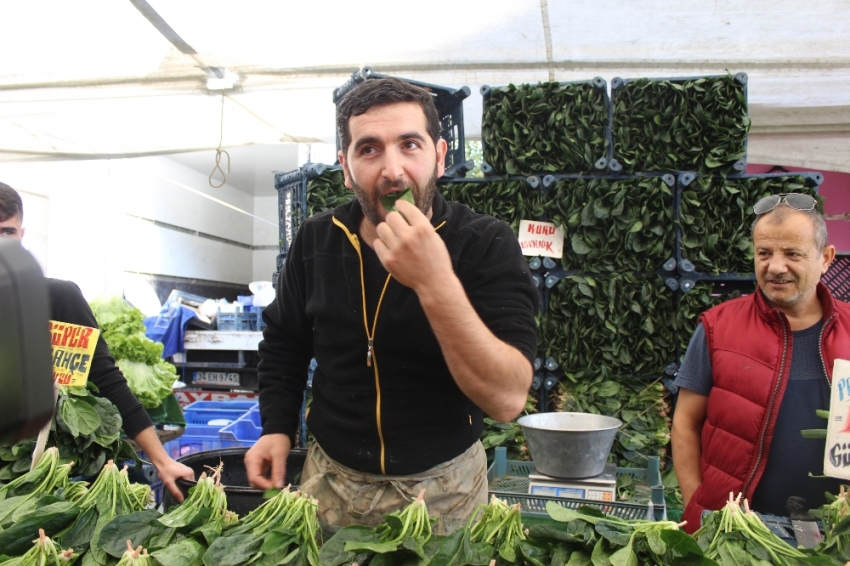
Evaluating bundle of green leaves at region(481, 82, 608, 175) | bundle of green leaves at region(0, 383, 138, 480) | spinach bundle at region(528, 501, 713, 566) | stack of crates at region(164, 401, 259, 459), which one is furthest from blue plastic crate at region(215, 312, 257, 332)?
spinach bundle at region(528, 501, 713, 566)

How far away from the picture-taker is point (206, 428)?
15.5ft

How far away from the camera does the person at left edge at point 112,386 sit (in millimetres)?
2572

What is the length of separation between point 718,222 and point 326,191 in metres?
2.61

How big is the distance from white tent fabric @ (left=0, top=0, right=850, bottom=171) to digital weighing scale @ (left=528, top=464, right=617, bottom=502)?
10.2 feet

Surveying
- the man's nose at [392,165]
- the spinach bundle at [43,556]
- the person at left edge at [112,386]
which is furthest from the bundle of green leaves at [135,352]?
the man's nose at [392,165]

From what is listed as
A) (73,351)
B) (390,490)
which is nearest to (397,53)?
(73,351)

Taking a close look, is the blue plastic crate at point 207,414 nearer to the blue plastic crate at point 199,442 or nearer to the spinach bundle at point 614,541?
the blue plastic crate at point 199,442

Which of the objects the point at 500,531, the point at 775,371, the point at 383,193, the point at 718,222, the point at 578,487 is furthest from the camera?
the point at 718,222

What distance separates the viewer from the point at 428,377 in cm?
183

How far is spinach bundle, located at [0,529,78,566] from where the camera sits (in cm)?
164

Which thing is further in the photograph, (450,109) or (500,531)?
(450,109)

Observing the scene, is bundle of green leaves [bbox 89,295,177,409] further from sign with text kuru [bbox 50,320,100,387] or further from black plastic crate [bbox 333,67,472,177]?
black plastic crate [bbox 333,67,472,177]

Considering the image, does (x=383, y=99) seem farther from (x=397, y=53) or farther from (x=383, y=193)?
(x=397, y=53)

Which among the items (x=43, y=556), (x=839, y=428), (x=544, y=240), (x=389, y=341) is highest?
(x=544, y=240)
